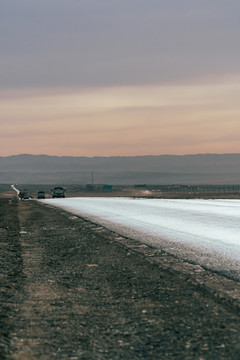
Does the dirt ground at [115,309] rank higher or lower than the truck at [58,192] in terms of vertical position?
lower

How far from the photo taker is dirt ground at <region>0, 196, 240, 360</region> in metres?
5.40

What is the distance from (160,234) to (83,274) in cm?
844

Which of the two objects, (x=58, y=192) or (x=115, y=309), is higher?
(x=58, y=192)

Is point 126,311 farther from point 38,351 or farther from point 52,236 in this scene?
point 52,236

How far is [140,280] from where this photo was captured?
30.8ft

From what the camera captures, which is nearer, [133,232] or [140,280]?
[140,280]

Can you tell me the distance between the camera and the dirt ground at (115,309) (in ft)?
17.7

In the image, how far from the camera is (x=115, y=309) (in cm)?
713

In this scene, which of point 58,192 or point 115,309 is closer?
point 115,309

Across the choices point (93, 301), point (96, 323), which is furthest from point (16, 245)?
point (96, 323)

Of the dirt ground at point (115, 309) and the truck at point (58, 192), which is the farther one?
the truck at point (58, 192)

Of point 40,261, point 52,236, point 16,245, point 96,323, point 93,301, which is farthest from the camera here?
point 52,236

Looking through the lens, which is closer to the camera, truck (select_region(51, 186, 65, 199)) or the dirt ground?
the dirt ground

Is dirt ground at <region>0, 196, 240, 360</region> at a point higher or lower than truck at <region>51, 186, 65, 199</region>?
lower
